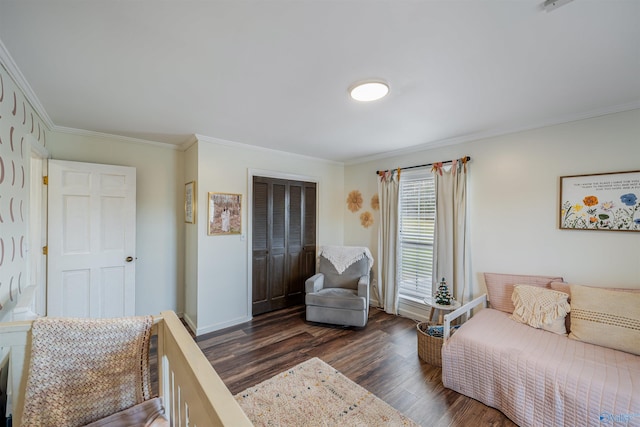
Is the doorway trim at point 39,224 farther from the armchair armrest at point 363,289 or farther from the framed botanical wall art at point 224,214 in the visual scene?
the armchair armrest at point 363,289

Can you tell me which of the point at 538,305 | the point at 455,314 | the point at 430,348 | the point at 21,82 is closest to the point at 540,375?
the point at 455,314

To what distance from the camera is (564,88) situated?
6.05 ft

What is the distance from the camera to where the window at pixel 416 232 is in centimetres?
338

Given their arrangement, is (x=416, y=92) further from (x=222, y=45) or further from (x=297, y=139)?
(x=297, y=139)

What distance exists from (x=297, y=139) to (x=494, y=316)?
2.83 meters

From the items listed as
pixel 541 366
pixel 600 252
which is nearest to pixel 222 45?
pixel 541 366

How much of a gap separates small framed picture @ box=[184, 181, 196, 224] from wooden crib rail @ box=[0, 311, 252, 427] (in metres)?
1.95

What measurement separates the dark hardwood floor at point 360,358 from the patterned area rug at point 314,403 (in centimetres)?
10

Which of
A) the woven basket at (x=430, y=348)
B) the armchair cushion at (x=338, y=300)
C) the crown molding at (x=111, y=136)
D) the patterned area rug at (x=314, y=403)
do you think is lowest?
the patterned area rug at (x=314, y=403)

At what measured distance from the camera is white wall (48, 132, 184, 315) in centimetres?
307

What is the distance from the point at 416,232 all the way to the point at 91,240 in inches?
155

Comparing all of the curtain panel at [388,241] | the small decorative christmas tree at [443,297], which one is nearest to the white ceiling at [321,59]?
the curtain panel at [388,241]

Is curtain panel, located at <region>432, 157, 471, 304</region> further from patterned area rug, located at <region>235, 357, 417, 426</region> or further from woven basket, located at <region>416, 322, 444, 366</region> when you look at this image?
patterned area rug, located at <region>235, 357, 417, 426</region>

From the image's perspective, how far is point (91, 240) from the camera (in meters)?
2.72
